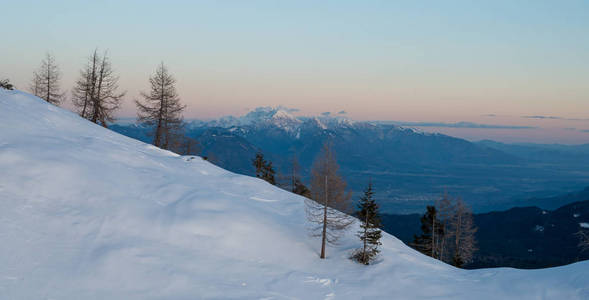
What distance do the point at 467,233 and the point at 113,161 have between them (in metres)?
38.9

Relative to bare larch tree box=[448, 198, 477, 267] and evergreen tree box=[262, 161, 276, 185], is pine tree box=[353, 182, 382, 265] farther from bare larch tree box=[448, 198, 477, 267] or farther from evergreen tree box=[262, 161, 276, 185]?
evergreen tree box=[262, 161, 276, 185]

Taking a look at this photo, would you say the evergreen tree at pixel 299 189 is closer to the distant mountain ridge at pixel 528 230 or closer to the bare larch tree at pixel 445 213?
the bare larch tree at pixel 445 213

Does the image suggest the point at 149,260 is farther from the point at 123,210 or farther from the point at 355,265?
the point at 355,265

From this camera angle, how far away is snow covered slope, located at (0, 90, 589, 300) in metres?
11.8

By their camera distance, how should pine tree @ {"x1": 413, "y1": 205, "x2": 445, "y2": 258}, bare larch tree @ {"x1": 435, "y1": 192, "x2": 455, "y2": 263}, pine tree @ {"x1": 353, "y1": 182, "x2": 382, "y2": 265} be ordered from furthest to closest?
pine tree @ {"x1": 413, "y1": 205, "x2": 445, "y2": 258}, bare larch tree @ {"x1": 435, "y1": 192, "x2": 455, "y2": 263}, pine tree @ {"x1": 353, "y1": 182, "x2": 382, "y2": 265}

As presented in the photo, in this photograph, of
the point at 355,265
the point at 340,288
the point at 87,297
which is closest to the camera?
the point at 87,297

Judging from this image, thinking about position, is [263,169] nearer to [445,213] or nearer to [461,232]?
[445,213]

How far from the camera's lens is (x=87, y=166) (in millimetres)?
19219

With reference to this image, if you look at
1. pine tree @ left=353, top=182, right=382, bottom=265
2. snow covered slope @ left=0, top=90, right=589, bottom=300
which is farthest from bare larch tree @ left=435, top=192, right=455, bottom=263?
pine tree @ left=353, top=182, right=382, bottom=265

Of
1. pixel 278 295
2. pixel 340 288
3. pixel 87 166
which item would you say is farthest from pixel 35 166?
pixel 340 288

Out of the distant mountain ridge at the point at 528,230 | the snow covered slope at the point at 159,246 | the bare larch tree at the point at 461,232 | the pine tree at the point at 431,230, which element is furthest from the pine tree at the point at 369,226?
the distant mountain ridge at the point at 528,230

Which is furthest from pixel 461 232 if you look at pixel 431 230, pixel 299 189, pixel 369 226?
pixel 369 226

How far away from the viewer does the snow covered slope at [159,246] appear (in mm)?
11766

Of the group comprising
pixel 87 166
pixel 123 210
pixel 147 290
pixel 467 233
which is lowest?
pixel 467 233
